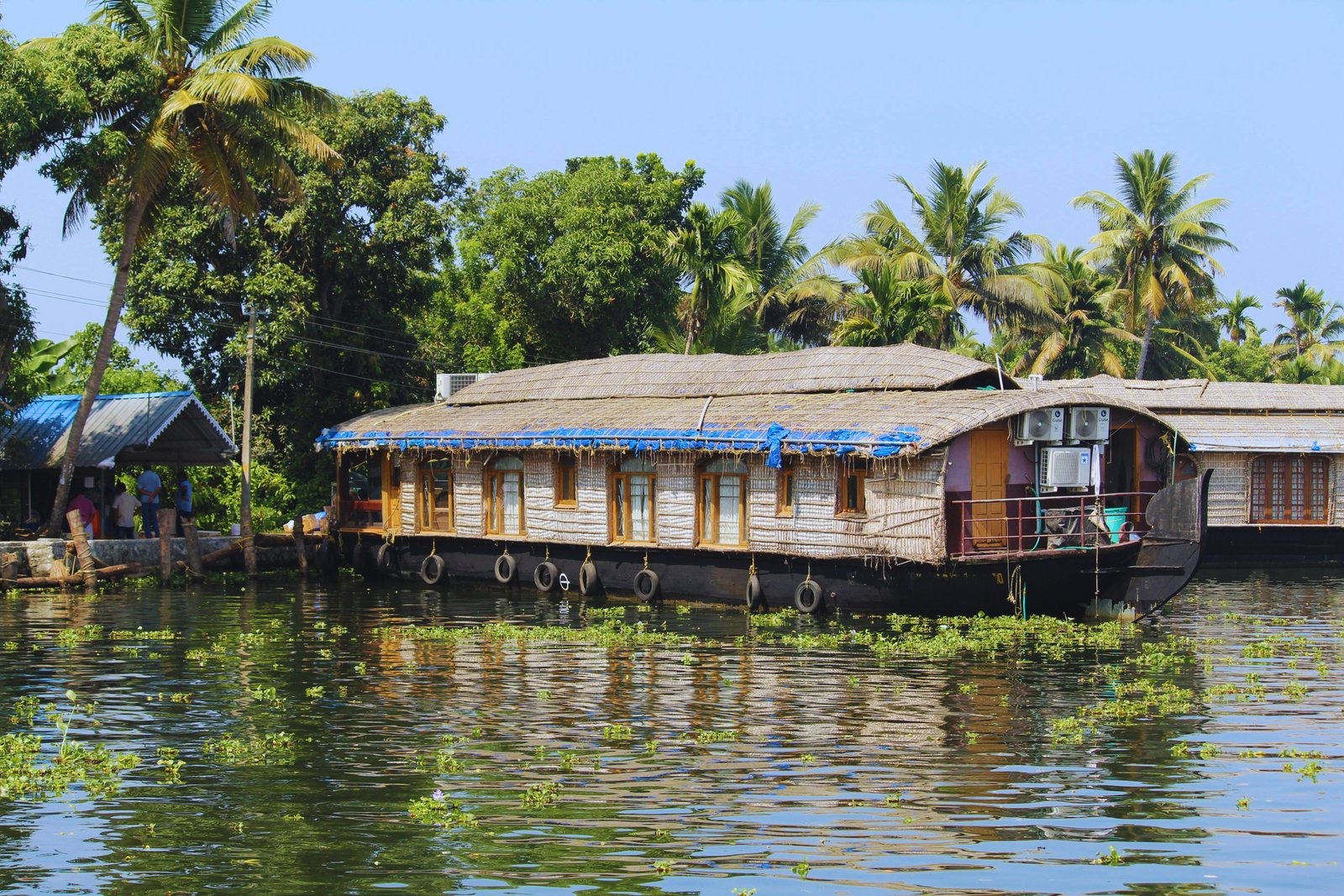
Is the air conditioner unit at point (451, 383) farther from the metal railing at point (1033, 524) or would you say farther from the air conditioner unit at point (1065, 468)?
the air conditioner unit at point (1065, 468)

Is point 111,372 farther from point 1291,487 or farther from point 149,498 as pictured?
point 1291,487

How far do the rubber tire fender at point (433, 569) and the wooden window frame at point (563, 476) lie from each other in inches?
139

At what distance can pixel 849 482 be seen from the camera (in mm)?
22828

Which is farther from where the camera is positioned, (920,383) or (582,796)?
(920,383)

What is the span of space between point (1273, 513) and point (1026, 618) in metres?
14.2

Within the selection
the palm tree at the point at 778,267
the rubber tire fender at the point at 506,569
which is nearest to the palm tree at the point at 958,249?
the palm tree at the point at 778,267

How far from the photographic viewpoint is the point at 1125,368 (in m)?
53.2

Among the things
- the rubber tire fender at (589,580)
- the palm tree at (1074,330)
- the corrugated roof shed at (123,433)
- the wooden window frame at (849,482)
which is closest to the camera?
the wooden window frame at (849,482)

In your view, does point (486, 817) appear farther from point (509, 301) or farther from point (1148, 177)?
point (1148, 177)

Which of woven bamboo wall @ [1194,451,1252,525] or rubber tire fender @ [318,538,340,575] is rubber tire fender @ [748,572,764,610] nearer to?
rubber tire fender @ [318,538,340,575]

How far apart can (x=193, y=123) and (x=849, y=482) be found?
15197 mm

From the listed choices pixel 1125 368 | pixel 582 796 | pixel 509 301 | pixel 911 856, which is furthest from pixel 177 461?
pixel 1125 368

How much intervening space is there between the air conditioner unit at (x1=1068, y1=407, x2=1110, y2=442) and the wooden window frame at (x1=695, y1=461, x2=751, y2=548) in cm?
517

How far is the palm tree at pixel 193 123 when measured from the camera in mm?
28047
